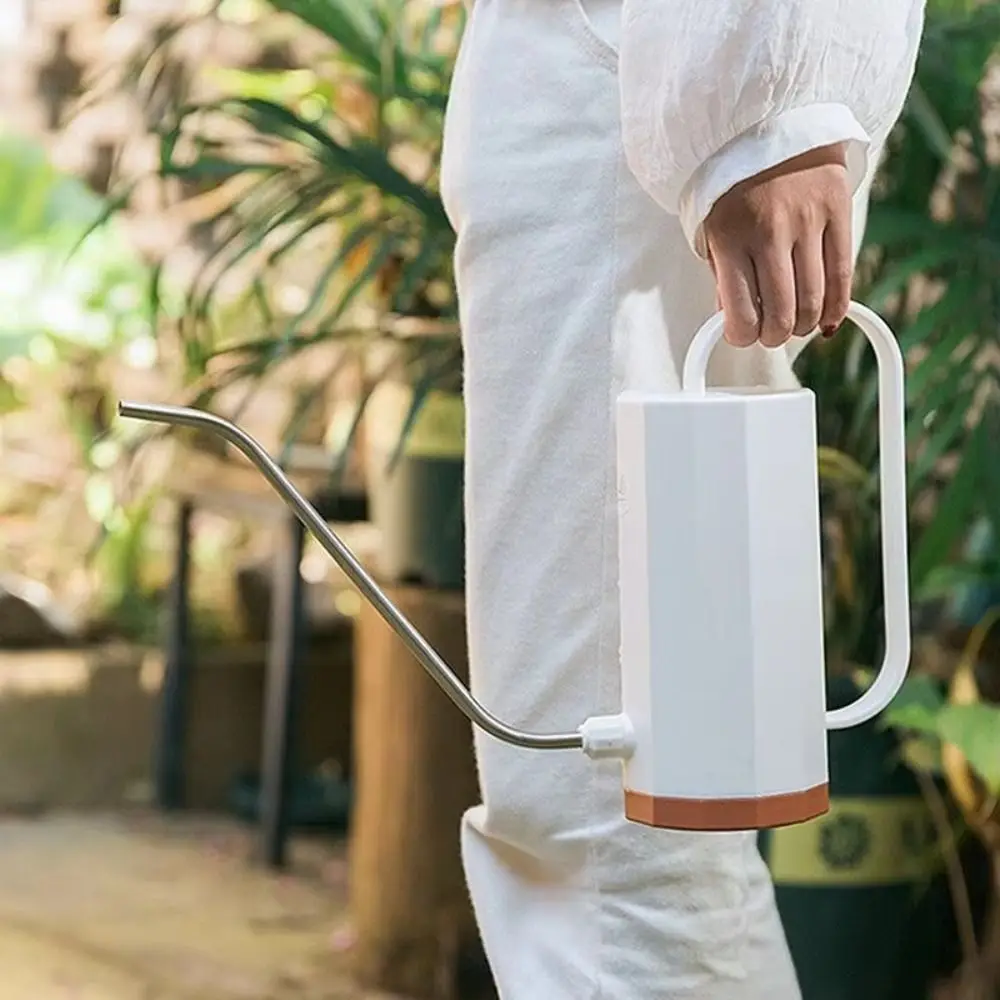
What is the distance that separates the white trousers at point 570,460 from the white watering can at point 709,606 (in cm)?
10

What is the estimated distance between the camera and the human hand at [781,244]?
2.78 ft

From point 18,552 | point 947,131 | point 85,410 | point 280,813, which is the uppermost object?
point 947,131

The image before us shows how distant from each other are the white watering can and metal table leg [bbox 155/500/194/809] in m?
1.75

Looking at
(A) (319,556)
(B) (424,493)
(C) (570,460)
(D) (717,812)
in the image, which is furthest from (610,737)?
(A) (319,556)

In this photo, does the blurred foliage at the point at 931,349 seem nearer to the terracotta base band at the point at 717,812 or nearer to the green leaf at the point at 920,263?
the green leaf at the point at 920,263

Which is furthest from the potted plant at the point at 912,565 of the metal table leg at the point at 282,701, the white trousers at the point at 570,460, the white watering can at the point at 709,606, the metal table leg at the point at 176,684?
the metal table leg at the point at 176,684

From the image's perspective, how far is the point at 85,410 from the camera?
2.88 meters

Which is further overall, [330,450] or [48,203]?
[48,203]

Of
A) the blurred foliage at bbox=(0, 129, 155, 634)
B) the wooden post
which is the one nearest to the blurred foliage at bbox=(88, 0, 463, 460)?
the wooden post

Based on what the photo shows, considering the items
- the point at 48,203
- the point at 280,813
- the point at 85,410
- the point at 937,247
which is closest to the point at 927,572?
the point at 937,247

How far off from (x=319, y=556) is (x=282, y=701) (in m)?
0.43

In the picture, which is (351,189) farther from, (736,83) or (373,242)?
(736,83)

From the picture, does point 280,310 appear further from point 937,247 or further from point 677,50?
point 677,50

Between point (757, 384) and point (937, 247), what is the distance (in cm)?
48
